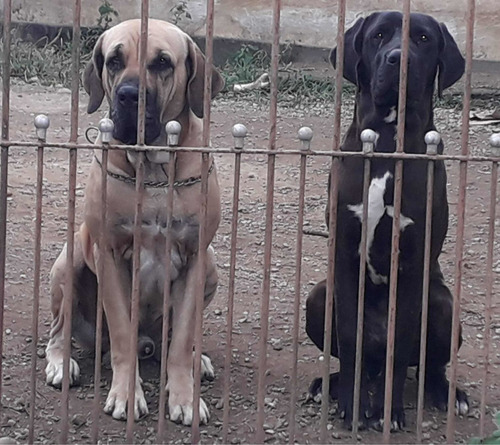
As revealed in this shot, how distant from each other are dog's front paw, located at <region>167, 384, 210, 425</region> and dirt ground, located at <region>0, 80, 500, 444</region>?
34 mm

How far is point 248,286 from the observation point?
190 inches

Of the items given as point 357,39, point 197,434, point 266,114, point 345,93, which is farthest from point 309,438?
point 345,93

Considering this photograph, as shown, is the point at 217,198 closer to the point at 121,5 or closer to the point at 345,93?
the point at 345,93

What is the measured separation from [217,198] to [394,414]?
0.97 meters

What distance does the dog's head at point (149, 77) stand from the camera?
3207 millimetres

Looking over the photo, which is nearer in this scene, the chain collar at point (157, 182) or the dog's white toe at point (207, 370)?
the chain collar at point (157, 182)

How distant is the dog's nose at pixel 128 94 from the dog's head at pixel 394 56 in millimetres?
728

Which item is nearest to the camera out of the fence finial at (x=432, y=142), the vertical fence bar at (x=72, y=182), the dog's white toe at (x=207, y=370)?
the vertical fence bar at (x=72, y=182)

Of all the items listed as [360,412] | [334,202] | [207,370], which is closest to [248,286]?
[207,370]

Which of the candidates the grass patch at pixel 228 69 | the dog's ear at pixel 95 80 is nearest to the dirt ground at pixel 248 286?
the grass patch at pixel 228 69

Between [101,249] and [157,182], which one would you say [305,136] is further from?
[157,182]

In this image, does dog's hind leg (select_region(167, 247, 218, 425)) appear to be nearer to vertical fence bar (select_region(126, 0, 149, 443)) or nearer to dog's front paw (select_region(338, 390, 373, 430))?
dog's front paw (select_region(338, 390, 373, 430))

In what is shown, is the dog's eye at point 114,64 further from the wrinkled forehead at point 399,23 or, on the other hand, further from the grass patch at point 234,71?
the grass patch at point 234,71

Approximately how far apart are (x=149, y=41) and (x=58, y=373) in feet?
4.12
